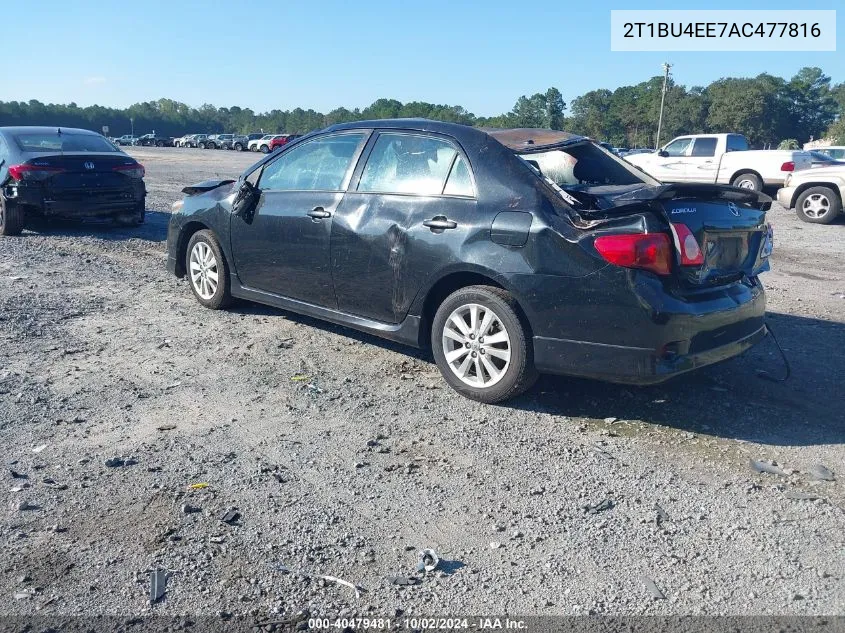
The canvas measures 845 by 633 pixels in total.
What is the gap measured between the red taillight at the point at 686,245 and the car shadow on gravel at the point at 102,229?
8496mm

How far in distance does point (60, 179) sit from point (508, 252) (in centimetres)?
831

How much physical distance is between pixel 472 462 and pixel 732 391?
210cm

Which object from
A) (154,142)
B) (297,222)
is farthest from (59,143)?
(154,142)

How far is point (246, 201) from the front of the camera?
6.31 meters

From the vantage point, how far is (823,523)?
3.49m

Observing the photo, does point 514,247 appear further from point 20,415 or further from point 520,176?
point 20,415

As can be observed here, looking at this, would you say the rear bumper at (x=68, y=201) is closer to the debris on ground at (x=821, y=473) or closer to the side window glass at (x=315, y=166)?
the side window glass at (x=315, y=166)

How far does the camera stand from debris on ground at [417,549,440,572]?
10.3ft

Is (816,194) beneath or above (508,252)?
above

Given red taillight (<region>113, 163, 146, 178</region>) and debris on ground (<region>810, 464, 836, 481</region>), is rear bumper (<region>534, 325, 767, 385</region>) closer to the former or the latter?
debris on ground (<region>810, 464, 836, 481</region>)

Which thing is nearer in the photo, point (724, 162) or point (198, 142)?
point (724, 162)

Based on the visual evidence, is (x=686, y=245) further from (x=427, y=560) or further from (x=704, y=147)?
(x=704, y=147)

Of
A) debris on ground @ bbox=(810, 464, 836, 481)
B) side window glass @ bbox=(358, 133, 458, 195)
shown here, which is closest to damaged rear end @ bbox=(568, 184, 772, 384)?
debris on ground @ bbox=(810, 464, 836, 481)

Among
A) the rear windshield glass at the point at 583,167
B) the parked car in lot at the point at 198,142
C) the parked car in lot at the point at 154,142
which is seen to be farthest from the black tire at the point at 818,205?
the parked car in lot at the point at 154,142
